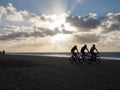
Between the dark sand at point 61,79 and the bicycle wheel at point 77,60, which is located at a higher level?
the bicycle wheel at point 77,60

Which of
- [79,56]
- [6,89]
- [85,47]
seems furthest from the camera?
[79,56]

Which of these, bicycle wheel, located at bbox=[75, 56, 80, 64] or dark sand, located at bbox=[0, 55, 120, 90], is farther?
bicycle wheel, located at bbox=[75, 56, 80, 64]

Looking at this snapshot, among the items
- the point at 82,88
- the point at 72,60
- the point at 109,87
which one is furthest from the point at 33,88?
the point at 72,60

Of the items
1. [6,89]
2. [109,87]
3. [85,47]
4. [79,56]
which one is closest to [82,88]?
[109,87]

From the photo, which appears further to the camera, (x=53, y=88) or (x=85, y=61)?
(x=85, y=61)

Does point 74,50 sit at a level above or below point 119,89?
above

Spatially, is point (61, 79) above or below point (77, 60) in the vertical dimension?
below

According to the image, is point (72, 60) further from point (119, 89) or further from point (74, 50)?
point (119, 89)

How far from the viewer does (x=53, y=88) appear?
A: 9.52 meters

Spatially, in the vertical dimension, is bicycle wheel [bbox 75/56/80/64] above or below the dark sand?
above

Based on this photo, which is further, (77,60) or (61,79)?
(77,60)

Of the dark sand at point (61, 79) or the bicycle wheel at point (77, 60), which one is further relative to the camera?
the bicycle wheel at point (77, 60)

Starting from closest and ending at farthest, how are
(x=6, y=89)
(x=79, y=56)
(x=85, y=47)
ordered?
1. (x=6, y=89)
2. (x=85, y=47)
3. (x=79, y=56)

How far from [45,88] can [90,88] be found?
1974mm
